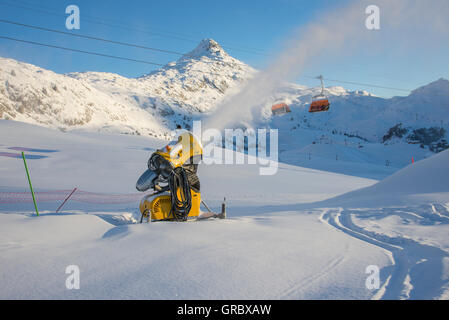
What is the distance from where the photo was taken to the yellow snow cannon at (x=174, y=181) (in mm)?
5305

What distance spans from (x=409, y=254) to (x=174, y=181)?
392cm

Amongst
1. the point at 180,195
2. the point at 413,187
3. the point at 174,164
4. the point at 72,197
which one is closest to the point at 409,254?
the point at 180,195

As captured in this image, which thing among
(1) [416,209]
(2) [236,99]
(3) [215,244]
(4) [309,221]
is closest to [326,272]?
(3) [215,244]

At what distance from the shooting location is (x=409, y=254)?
3598mm

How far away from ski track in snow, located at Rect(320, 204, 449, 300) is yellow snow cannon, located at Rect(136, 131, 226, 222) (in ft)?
9.96

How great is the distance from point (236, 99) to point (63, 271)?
1060 cm

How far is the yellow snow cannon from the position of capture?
5305 millimetres

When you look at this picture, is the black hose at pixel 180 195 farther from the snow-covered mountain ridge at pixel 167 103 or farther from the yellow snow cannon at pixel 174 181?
the snow-covered mountain ridge at pixel 167 103

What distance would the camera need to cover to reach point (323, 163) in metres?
39.1

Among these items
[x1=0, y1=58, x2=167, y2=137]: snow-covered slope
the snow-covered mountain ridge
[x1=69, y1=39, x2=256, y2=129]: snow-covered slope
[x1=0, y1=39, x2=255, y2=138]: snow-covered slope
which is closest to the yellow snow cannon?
the snow-covered mountain ridge

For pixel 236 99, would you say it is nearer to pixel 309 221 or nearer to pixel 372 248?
pixel 309 221

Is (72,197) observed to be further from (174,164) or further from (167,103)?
(167,103)

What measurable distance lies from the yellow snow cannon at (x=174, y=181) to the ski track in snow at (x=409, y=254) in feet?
9.96

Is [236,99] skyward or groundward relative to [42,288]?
skyward
